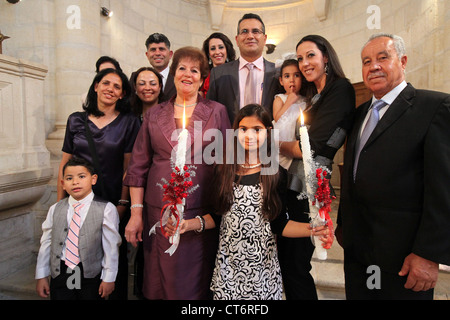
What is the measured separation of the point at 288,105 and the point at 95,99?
53.5 inches

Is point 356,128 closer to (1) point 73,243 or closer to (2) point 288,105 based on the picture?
(2) point 288,105

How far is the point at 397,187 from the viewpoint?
121 centimetres

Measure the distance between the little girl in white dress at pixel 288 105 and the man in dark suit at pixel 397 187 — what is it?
1.41 ft

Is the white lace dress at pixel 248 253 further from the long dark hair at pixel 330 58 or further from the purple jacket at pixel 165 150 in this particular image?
the long dark hair at pixel 330 58

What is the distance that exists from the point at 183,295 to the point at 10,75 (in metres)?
2.66

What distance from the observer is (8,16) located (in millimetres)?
3531

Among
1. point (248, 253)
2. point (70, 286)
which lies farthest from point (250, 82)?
point (70, 286)

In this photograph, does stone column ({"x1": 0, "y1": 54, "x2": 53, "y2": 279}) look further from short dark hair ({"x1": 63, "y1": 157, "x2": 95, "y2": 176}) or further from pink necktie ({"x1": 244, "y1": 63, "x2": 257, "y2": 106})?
pink necktie ({"x1": 244, "y1": 63, "x2": 257, "y2": 106})

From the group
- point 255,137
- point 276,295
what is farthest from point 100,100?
point 276,295

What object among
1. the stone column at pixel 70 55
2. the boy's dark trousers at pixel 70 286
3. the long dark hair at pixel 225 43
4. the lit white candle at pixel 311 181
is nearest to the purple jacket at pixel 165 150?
the boy's dark trousers at pixel 70 286

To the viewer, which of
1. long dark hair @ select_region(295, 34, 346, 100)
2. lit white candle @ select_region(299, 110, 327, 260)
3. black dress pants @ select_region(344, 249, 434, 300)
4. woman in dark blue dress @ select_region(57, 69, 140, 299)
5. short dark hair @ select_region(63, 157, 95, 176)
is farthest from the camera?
woman in dark blue dress @ select_region(57, 69, 140, 299)

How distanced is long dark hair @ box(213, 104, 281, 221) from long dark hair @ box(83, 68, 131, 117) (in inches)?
37.9

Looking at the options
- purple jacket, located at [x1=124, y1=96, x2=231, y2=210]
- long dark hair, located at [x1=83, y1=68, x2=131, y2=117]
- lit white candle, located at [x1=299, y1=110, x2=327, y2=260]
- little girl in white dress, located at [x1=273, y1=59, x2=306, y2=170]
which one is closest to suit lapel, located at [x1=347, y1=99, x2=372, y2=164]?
little girl in white dress, located at [x1=273, y1=59, x2=306, y2=170]

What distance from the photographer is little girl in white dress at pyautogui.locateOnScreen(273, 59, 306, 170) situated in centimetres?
174
